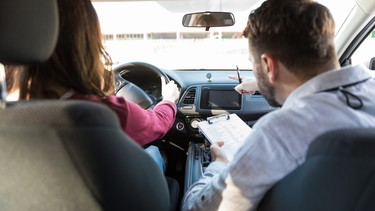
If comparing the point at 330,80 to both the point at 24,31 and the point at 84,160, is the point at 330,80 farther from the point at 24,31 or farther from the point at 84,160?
the point at 24,31

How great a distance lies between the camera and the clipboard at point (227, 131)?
6.92 ft

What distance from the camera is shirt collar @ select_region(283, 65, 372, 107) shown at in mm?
1343

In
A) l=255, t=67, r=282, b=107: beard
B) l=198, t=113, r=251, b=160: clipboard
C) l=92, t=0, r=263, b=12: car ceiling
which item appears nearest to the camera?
l=255, t=67, r=282, b=107: beard

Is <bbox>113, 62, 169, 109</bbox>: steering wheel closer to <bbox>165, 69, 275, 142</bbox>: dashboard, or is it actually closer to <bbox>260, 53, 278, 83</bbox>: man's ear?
<bbox>165, 69, 275, 142</bbox>: dashboard

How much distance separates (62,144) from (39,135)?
65 mm

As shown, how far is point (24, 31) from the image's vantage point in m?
1.14

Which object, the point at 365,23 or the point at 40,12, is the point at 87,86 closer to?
the point at 40,12

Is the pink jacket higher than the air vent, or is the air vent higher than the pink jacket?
the pink jacket

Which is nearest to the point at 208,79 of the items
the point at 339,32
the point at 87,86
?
the point at 339,32

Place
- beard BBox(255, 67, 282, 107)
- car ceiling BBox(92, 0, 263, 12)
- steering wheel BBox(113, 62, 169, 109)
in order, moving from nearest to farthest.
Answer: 1. beard BBox(255, 67, 282, 107)
2. car ceiling BBox(92, 0, 263, 12)
3. steering wheel BBox(113, 62, 169, 109)

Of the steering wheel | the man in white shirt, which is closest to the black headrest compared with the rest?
the man in white shirt

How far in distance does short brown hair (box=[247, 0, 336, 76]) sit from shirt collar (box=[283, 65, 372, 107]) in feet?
0.26

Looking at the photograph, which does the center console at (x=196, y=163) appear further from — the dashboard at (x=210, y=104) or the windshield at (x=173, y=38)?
the windshield at (x=173, y=38)

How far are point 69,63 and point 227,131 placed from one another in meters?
1.13
